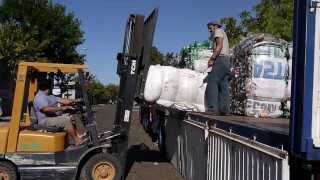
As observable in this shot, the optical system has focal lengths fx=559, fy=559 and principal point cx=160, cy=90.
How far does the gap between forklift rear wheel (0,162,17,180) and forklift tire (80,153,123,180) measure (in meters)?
1.22

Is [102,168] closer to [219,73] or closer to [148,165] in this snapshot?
[219,73]

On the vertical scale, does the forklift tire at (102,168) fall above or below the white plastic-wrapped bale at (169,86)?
below

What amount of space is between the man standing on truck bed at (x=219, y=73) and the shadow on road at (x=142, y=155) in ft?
10.8

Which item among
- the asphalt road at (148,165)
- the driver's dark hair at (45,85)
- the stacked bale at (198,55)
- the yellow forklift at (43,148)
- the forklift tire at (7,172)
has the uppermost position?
the stacked bale at (198,55)

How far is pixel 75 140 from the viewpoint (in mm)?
10492

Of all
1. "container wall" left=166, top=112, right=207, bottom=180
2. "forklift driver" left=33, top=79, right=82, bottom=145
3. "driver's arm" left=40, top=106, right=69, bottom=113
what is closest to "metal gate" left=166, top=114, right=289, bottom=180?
"container wall" left=166, top=112, right=207, bottom=180

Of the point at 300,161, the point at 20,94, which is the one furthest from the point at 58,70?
the point at 300,161

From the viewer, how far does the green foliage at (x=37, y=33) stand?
41219mm

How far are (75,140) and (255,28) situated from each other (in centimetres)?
2090

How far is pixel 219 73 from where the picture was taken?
32.9 ft

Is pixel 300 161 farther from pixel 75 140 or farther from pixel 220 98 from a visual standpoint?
pixel 75 140

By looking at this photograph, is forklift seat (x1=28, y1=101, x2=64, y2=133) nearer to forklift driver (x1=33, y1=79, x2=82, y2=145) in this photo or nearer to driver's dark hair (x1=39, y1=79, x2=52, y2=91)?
forklift driver (x1=33, y1=79, x2=82, y2=145)

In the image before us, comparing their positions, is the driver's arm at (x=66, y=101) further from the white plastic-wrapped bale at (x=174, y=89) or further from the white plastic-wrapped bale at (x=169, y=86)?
the white plastic-wrapped bale at (x=169, y=86)

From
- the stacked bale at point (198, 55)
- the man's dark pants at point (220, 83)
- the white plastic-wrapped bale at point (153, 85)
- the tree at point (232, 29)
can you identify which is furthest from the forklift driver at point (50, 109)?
the tree at point (232, 29)
